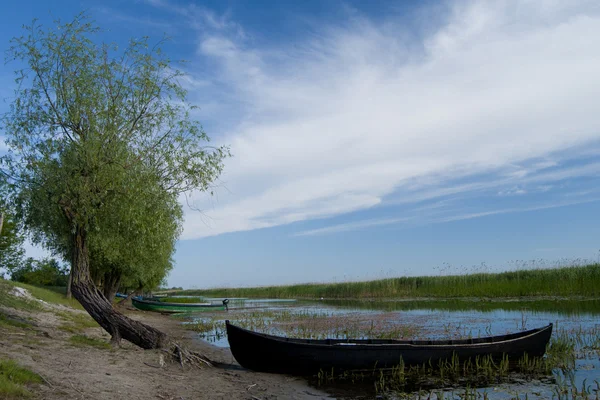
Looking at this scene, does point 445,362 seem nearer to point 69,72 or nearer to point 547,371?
point 547,371

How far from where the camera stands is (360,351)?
1004 centimetres

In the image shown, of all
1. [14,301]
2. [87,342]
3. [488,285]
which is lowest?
[87,342]

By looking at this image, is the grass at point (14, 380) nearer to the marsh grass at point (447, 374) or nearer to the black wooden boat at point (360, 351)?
the black wooden boat at point (360, 351)

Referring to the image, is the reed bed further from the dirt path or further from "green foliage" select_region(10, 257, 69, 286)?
"green foliage" select_region(10, 257, 69, 286)

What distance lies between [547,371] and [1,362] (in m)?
10.9

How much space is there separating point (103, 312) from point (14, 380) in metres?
5.69

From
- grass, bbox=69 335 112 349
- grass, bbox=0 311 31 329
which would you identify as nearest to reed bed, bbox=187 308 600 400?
grass, bbox=69 335 112 349

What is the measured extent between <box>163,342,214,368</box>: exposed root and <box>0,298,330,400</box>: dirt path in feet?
0.79

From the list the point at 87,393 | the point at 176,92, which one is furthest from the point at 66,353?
the point at 176,92

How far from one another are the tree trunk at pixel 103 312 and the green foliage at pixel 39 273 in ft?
116

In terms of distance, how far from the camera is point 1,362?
7.42m

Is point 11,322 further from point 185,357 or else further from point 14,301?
point 185,357

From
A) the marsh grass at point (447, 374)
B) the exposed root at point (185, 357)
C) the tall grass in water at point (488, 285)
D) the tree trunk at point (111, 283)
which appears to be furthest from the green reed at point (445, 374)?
the tree trunk at point (111, 283)

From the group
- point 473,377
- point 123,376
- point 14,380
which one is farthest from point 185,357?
point 473,377
